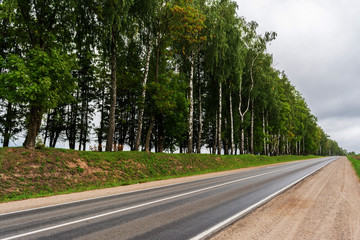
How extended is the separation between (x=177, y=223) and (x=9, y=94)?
12009mm

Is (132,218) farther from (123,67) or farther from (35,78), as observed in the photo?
(123,67)

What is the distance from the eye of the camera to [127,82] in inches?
1027

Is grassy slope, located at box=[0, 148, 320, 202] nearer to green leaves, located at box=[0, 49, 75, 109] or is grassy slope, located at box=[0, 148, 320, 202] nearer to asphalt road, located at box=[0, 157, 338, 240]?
green leaves, located at box=[0, 49, 75, 109]

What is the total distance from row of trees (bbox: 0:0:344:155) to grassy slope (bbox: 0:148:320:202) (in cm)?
159

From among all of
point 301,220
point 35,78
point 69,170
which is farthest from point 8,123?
point 301,220

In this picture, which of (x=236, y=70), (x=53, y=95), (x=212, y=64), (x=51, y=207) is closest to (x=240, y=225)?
(x=51, y=207)

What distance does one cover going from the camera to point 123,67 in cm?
2606

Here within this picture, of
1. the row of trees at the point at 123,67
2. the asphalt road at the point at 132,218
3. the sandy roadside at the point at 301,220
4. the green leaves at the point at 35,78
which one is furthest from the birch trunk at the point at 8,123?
the sandy roadside at the point at 301,220

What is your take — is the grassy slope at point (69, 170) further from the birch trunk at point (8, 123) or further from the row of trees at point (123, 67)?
the birch trunk at point (8, 123)

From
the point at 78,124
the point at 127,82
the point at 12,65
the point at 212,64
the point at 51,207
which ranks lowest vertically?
the point at 51,207

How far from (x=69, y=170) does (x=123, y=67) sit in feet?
54.4

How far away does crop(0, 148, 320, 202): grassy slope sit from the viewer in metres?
10.3

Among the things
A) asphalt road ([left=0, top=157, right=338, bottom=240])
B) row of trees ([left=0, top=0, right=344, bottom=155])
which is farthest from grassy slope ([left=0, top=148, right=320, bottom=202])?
asphalt road ([left=0, top=157, right=338, bottom=240])

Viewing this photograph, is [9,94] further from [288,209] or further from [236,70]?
[236,70]
